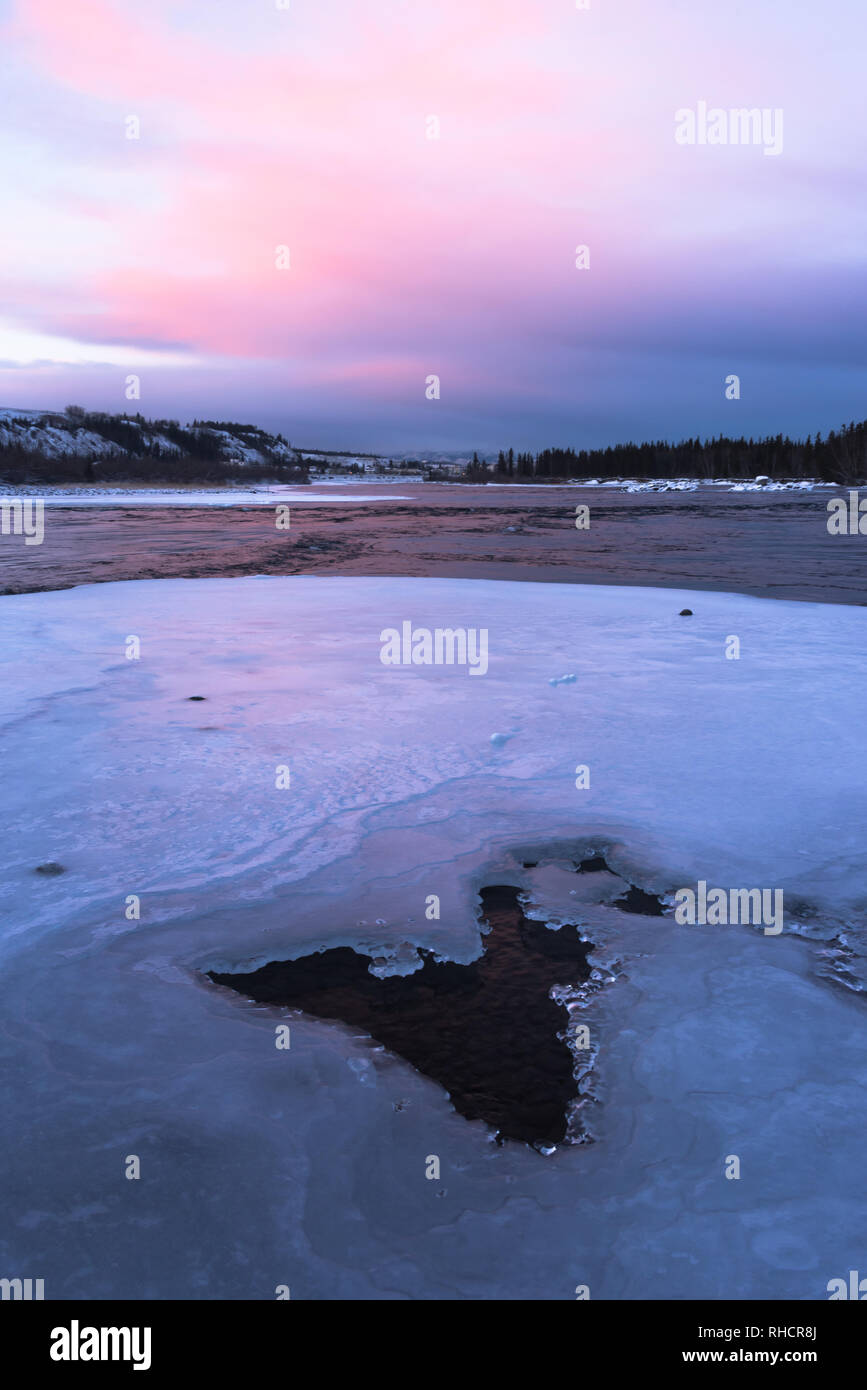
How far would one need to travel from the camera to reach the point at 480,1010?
2.80 meters

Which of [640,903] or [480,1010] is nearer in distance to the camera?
[480,1010]

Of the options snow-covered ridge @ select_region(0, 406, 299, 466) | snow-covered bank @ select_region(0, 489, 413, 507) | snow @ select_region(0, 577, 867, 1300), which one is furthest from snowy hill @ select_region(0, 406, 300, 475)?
snow @ select_region(0, 577, 867, 1300)

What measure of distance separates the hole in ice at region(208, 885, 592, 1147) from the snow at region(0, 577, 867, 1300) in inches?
3.1

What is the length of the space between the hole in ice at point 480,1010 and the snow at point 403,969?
0.25 ft

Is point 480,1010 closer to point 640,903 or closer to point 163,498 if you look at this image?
point 640,903

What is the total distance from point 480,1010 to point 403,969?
0.37 metres

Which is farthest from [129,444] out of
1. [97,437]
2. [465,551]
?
[465,551]

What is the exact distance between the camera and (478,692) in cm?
677

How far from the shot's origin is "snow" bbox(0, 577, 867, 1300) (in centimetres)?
191

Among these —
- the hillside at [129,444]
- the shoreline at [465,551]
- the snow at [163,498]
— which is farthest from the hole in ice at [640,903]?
the hillside at [129,444]

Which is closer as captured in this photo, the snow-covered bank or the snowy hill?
the snow-covered bank

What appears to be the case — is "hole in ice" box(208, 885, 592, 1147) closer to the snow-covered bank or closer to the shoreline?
the shoreline

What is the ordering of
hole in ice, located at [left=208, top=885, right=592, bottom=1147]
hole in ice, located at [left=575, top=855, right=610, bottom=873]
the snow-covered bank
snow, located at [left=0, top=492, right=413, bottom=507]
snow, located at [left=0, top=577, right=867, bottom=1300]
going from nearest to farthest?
snow, located at [left=0, top=577, right=867, bottom=1300] < hole in ice, located at [left=208, top=885, right=592, bottom=1147] < hole in ice, located at [left=575, top=855, right=610, bottom=873] < the snow-covered bank < snow, located at [left=0, top=492, right=413, bottom=507]
